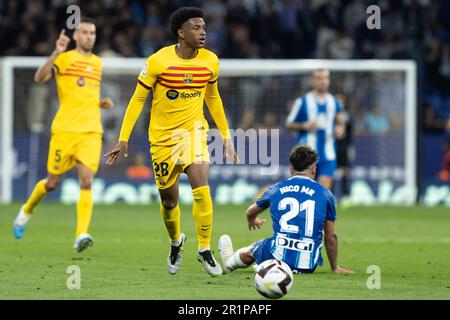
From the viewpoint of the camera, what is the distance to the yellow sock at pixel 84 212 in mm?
11328

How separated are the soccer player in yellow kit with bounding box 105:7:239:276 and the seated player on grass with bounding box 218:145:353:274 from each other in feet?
1.96

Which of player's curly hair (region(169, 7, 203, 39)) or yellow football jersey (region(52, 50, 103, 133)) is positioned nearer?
player's curly hair (region(169, 7, 203, 39))

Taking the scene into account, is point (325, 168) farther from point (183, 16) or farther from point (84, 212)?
point (183, 16)

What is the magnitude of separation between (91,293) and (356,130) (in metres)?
13.5

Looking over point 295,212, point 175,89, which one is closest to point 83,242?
point 175,89

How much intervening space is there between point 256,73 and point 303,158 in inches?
480

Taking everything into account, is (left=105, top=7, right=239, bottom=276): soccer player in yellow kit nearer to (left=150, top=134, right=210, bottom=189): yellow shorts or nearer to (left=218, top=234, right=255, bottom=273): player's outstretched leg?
(left=150, top=134, right=210, bottom=189): yellow shorts

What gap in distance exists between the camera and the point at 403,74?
21484 mm

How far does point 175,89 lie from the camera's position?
9.48m

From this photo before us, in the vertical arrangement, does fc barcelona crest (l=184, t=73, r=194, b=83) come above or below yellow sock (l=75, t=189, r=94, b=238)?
above

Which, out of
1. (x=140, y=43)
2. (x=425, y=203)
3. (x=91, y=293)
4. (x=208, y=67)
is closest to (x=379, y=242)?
(x=208, y=67)

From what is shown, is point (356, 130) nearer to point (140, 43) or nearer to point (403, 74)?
point (403, 74)

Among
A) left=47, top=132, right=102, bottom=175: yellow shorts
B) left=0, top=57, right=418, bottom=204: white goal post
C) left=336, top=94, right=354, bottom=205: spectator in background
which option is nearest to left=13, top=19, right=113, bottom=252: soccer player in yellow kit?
left=47, top=132, right=102, bottom=175: yellow shorts

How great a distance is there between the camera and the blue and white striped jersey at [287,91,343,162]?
15.0 meters
